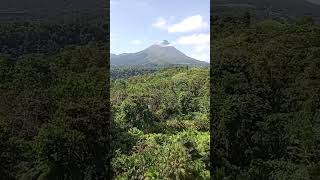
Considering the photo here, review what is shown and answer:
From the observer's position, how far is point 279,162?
9.91 meters

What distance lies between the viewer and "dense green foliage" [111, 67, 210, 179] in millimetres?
9828

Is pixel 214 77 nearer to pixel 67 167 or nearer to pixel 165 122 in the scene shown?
pixel 165 122

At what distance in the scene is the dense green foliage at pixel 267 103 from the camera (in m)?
9.89

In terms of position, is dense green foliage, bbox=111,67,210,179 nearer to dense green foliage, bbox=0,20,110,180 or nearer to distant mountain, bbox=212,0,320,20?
dense green foliage, bbox=0,20,110,180

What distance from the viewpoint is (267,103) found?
10703mm

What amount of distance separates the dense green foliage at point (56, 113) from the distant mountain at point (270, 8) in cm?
324

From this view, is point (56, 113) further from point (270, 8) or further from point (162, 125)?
point (270, 8)

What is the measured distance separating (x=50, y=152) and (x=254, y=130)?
3863 millimetres

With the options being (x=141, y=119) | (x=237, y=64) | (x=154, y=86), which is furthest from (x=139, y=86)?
(x=237, y=64)

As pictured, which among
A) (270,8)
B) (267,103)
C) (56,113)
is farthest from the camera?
(270,8)

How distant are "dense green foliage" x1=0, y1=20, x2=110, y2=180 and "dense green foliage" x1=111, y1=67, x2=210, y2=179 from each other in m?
0.62

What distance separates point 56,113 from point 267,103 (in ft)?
13.4

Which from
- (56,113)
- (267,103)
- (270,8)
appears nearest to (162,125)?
(267,103)

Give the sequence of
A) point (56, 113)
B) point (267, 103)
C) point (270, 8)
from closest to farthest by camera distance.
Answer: point (56, 113)
point (267, 103)
point (270, 8)
